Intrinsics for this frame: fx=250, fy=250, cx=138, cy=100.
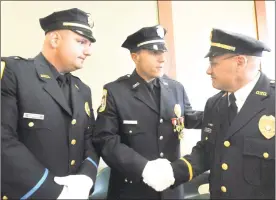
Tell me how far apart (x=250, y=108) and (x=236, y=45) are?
1.06 ft

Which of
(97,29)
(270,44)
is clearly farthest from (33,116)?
(270,44)

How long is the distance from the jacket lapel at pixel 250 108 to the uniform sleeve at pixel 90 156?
68 cm

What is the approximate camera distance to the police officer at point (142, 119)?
150 cm

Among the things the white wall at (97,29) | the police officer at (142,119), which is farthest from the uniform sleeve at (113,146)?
the white wall at (97,29)

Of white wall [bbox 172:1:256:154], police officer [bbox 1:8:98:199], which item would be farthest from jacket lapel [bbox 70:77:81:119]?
white wall [bbox 172:1:256:154]

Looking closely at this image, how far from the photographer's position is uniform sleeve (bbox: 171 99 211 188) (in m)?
1.37

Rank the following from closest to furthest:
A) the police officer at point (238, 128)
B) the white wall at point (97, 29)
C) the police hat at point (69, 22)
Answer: the police officer at point (238, 128) → the police hat at point (69, 22) → the white wall at point (97, 29)

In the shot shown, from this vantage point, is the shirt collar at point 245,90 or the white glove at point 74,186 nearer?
the white glove at point 74,186

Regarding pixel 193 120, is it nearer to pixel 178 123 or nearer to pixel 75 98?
pixel 178 123

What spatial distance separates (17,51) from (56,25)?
112 centimetres

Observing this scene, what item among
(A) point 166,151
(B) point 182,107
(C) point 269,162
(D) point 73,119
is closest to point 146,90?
(B) point 182,107

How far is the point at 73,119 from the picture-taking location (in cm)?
126

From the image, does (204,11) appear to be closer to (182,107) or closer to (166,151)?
(182,107)

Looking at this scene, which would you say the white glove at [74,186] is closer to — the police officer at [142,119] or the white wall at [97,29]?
the police officer at [142,119]
